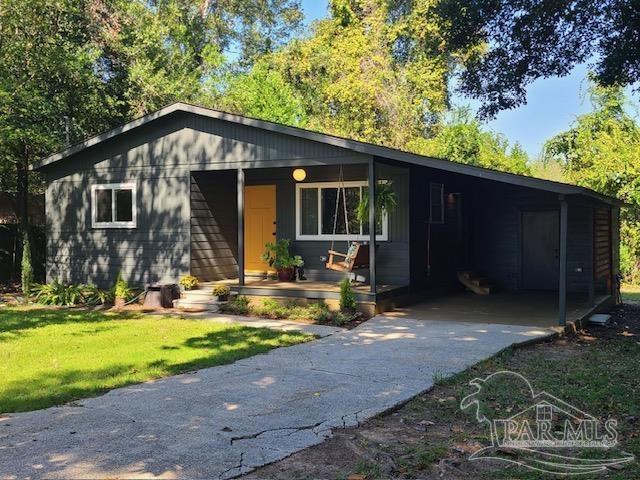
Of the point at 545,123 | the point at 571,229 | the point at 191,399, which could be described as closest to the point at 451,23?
the point at 571,229

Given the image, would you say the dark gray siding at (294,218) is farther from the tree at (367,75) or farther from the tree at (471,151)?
the tree at (367,75)

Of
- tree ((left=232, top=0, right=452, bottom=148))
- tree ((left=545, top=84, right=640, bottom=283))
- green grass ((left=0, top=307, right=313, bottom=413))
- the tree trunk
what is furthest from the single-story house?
tree ((left=232, top=0, right=452, bottom=148))

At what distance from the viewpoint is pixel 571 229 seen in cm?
1362

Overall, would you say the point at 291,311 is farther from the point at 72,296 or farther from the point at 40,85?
the point at 40,85

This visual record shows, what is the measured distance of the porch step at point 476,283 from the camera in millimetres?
13500

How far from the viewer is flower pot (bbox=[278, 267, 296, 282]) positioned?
12.2 metres

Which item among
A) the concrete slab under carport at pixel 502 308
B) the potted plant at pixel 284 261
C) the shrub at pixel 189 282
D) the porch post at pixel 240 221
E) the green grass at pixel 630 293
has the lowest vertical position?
the green grass at pixel 630 293

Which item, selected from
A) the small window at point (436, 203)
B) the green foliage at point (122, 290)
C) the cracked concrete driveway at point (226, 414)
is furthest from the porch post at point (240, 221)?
the small window at point (436, 203)

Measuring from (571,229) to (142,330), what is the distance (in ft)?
32.3

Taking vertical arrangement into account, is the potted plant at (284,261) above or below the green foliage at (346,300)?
above

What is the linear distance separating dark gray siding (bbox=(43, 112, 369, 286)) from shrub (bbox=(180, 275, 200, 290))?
0.88 feet

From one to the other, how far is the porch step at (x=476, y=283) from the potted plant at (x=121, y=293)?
7460mm

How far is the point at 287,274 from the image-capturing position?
40.1ft

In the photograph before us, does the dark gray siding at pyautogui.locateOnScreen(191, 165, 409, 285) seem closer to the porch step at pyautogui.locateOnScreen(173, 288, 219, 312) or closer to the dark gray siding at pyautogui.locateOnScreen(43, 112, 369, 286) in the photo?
the dark gray siding at pyautogui.locateOnScreen(43, 112, 369, 286)
